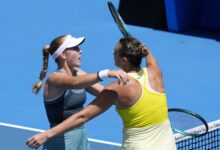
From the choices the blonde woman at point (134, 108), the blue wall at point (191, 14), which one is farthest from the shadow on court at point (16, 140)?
the blue wall at point (191, 14)

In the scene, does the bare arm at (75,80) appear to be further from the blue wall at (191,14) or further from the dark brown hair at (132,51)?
the blue wall at (191,14)

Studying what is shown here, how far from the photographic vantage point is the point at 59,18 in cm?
1491

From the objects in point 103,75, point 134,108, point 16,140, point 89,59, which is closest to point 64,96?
point 103,75

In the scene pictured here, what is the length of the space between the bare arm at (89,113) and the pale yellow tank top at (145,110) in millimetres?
122

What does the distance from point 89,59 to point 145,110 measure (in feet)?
25.2

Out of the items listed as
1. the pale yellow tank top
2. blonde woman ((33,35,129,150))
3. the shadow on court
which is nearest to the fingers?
the pale yellow tank top

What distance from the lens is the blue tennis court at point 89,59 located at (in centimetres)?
953

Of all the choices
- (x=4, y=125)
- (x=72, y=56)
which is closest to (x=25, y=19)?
(x=4, y=125)

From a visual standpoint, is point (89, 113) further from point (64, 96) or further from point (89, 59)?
point (89, 59)

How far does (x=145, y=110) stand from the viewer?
15.8 feet

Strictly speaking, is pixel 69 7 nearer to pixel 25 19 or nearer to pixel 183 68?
pixel 25 19

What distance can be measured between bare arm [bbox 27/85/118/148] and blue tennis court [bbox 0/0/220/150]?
3970 millimetres

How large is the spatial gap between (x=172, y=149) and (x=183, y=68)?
720 cm

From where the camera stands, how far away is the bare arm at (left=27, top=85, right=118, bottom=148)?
4.74 metres
